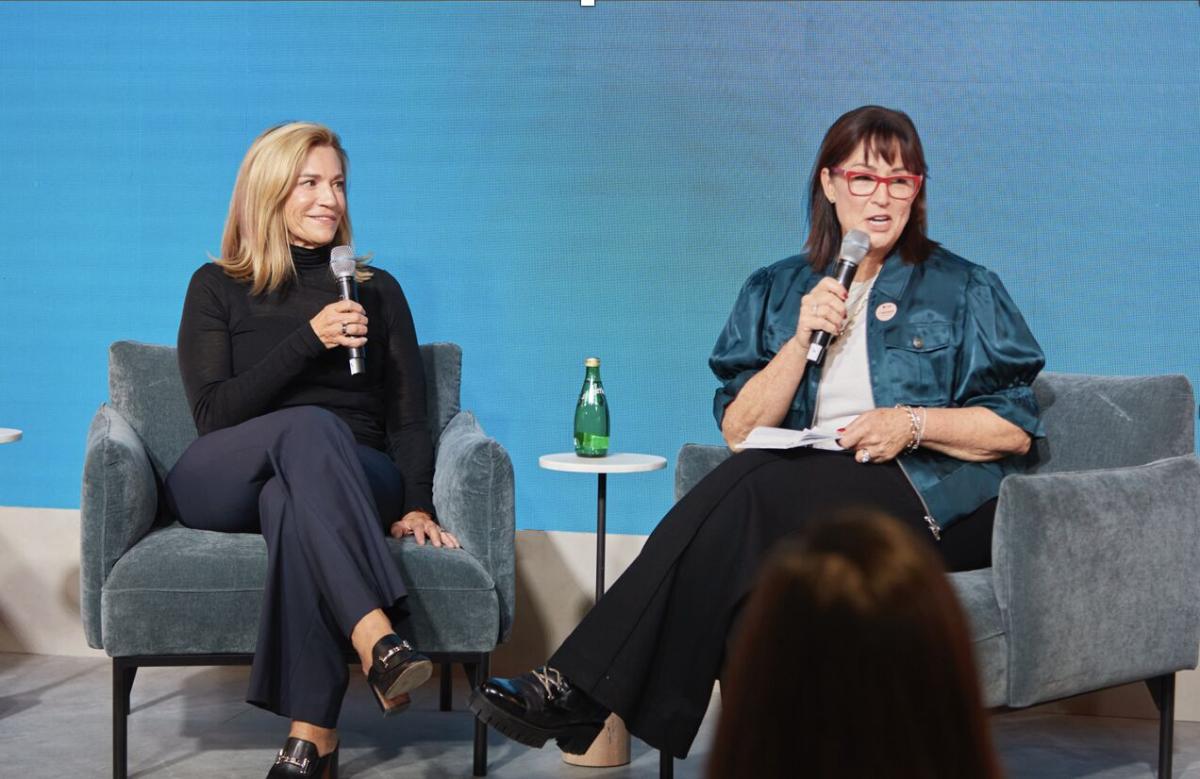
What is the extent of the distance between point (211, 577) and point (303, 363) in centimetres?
47

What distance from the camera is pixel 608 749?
282cm

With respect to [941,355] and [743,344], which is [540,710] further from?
[941,355]

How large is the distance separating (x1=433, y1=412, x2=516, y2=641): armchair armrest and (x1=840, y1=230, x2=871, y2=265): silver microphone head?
761mm

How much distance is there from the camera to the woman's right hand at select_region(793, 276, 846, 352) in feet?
7.77

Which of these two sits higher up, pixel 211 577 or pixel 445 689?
pixel 211 577

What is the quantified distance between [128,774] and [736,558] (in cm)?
132

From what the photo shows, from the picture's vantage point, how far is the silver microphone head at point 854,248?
2.41 metres

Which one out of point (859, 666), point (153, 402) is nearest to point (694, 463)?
point (153, 402)

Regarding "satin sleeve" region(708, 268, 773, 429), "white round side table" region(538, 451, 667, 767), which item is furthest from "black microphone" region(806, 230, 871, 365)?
"white round side table" region(538, 451, 667, 767)

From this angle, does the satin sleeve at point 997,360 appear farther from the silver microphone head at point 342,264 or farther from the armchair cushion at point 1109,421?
the silver microphone head at point 342,264

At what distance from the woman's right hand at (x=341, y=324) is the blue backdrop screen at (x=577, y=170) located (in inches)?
33.7

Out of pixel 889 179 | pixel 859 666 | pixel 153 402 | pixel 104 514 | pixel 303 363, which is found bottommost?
pixel 104 514

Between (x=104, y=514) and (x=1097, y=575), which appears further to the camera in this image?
(x=104, y=514)

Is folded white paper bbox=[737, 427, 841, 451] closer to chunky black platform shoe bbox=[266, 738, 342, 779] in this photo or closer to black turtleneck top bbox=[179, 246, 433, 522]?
black turtleneck top bbox=[179, 246, 433, 522]
